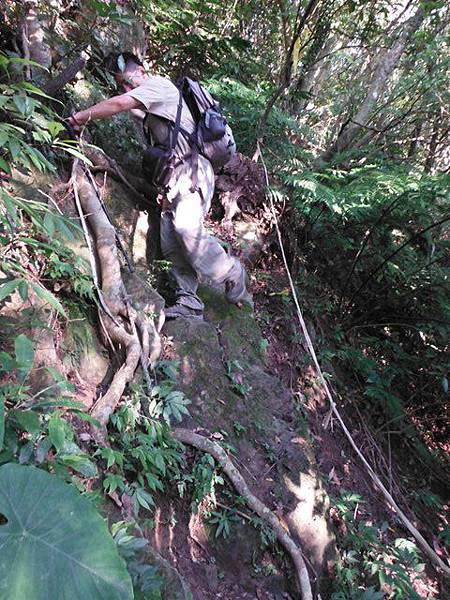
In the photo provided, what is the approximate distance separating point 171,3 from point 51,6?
262 centimetres

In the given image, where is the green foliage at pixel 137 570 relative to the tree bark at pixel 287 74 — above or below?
below

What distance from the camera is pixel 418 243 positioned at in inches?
244

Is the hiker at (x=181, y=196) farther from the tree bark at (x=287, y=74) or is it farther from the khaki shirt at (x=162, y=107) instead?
the tree bark at (x=287, y=74)

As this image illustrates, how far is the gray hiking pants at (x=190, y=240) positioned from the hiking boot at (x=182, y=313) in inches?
1.8

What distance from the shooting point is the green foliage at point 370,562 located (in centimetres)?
340

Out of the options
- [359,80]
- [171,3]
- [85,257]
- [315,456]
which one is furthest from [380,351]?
[359,80]

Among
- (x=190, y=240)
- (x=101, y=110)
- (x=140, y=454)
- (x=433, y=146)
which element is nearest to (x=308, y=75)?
(x=433, y=146)

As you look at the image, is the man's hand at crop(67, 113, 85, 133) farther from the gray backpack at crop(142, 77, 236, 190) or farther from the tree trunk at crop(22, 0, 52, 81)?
the gray backpack at crop(142, 77, 236, 190)

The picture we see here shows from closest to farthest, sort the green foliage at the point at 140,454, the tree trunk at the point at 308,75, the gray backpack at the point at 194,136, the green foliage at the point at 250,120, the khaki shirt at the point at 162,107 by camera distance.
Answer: the green foliage at the point at 140,454
the khaki shirt at the point at 162,107
the gray backpack at the point at 194,136
the green foliage at the point at 250,120
the tree trunk at the point at 308,75

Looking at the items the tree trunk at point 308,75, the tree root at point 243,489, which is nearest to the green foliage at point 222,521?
the tree root at point 243,489

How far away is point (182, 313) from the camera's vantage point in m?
4.16

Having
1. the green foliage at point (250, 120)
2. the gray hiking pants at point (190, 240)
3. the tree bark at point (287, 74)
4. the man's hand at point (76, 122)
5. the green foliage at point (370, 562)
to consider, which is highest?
the tree bark at point (287, 74)

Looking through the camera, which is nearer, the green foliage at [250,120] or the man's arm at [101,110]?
the man's arm at [101,110]

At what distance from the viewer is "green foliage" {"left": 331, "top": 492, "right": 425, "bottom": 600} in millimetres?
3396
